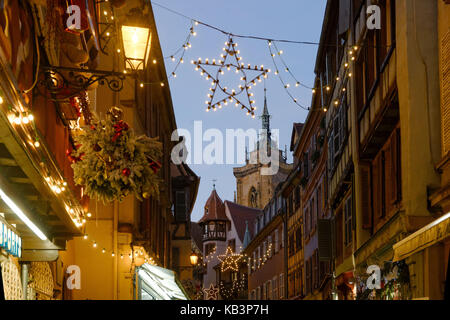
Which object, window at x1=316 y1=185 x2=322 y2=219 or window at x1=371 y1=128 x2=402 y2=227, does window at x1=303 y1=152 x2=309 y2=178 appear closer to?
window at x1=316 y1=185 x2=322 y2=219

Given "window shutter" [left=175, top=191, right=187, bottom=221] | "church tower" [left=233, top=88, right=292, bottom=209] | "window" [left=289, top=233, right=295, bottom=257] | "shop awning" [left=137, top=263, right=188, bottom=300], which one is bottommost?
"shop awning" [left=137, top=263, right=188, bottom=300]

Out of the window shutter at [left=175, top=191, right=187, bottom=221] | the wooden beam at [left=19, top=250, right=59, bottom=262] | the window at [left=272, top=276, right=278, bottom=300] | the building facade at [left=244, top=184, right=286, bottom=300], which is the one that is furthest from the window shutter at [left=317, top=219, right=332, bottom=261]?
the window at [left=272, top=276, right=278, bottom=300]

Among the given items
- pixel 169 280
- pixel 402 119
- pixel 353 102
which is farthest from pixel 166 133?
pixel 402 119

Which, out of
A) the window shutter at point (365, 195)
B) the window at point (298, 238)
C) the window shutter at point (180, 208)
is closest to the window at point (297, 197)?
the window at point (298, 238)

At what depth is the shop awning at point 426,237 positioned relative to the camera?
8266 mm

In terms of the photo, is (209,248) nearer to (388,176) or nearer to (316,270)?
(316,270)

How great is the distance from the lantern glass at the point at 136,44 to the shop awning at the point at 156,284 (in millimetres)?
9851

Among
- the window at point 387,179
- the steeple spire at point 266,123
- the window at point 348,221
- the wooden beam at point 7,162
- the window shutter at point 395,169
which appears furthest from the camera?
the steeple spire at point 266,123

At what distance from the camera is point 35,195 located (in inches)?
358

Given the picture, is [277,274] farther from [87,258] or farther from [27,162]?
[27,162]

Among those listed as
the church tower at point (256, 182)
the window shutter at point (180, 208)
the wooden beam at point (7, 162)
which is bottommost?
the wooden beam at point (7, 162)

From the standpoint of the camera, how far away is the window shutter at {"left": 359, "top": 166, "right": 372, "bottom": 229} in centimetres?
1905

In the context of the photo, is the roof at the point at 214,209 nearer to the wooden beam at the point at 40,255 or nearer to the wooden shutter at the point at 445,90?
the wooden shutter at the point at 445,90

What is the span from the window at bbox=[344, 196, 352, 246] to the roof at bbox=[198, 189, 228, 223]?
70.2m
